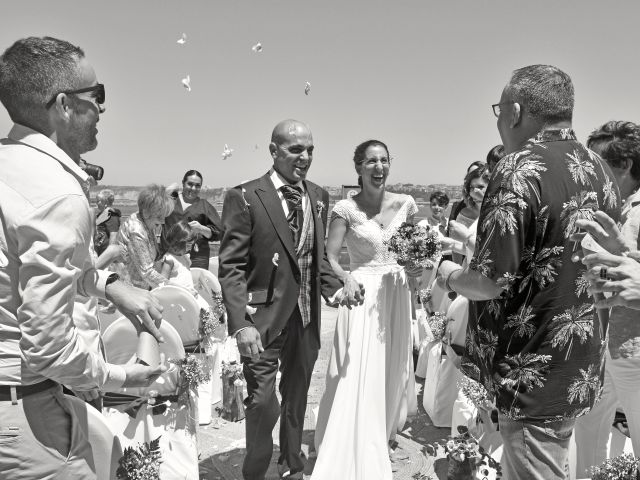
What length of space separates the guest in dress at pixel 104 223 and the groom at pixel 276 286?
219 inches

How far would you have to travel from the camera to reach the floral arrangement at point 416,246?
14.2 feet

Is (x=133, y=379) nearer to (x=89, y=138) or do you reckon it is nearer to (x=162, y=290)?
(x=89, y=138)

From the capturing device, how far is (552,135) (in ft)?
8.11

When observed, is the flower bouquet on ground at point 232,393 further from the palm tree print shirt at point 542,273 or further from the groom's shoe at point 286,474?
the palm tree print shirt at point 542,273

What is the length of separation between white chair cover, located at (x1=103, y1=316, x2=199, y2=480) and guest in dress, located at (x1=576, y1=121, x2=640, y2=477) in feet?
9.02

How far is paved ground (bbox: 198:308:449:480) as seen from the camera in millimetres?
4441

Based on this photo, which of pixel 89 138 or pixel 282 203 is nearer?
pixel 89 138

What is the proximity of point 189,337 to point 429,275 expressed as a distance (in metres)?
3.99

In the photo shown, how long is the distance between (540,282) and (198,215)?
670 cm

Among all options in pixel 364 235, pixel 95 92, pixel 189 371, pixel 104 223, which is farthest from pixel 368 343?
pixel 104 223

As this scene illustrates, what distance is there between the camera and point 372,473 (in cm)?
420

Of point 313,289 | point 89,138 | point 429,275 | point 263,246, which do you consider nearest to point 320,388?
point 429,275

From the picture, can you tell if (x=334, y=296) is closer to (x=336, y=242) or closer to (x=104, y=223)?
(x=336, y=242)

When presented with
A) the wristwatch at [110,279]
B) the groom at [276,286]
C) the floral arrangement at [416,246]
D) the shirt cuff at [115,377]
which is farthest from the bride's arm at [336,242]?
the shirt cuff at [115,377]
